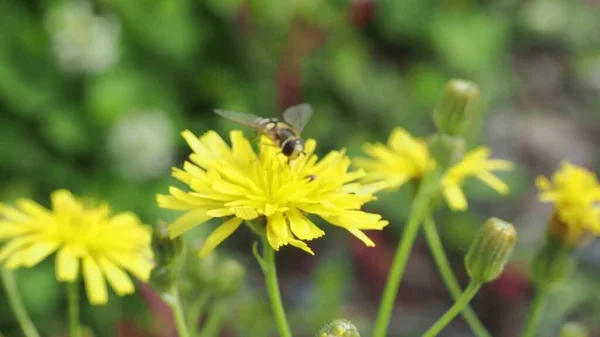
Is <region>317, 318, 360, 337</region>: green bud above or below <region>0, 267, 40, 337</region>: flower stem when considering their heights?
below

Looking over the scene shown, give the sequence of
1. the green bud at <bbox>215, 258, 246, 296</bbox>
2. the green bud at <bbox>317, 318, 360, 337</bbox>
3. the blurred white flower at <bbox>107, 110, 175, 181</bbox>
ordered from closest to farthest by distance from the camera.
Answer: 1. the green bud at <bbox>317, 318, 360, 337</bbox>
2. the green bud at <bbox>215, 258, 246, 296</bbox>
3. the blurred white flower at <bbox>107, 110, 175, 181</bbox>

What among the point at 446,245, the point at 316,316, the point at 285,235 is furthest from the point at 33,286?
the point at 285,235

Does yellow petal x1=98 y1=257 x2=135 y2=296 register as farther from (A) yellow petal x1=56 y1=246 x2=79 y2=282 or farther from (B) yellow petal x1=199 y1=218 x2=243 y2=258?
(B) yellow petal x1=199 y1=218 x2=243 y2=258

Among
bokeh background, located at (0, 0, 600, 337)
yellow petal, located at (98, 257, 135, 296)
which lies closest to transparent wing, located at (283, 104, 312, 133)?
yellow petal, located at (98, 257, 135, 296)

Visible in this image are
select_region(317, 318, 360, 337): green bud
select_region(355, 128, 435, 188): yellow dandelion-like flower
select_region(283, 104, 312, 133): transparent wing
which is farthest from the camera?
select_region(355, 128, 435, 188): yellow dandelion-like flower

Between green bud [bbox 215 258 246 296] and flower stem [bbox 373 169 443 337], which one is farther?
green bud [bbox 215 258 246 296]

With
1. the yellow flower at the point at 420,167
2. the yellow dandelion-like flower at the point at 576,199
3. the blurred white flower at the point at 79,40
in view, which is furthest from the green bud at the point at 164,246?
the blurred white flower at the point at 79,40
